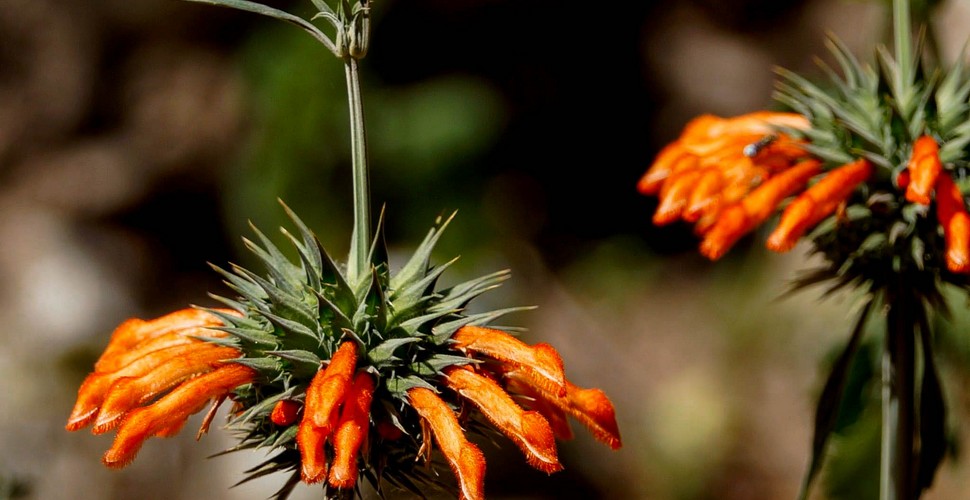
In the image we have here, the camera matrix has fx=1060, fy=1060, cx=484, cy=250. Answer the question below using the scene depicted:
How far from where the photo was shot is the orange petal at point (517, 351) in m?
2.19

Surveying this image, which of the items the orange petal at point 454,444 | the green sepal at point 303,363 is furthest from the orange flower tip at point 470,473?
the green sepal at point 303,363

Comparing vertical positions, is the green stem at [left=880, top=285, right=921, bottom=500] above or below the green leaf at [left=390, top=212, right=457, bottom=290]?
below

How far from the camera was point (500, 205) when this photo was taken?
9.85 m

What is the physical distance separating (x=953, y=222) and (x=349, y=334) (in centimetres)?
153

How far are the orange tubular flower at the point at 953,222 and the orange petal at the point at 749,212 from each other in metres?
0.38

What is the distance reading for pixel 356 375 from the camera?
221 centimetres

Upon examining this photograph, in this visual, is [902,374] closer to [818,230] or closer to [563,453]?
[818,230]

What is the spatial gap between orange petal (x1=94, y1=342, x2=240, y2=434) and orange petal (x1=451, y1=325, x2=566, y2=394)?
1.69ft

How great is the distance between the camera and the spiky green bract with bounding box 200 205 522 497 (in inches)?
87.5

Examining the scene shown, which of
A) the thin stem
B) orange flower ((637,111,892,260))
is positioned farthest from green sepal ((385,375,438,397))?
the thin stem

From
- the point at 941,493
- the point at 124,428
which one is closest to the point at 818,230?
the point at 124,428

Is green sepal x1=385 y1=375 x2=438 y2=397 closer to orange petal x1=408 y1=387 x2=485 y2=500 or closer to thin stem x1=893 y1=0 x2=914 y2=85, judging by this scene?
orange petal x1=408 y1=387 x2=485 y2=500

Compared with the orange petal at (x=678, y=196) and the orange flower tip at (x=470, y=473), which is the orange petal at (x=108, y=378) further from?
the orange petal at (x=678, y=196)

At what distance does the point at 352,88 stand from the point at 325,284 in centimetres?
46
